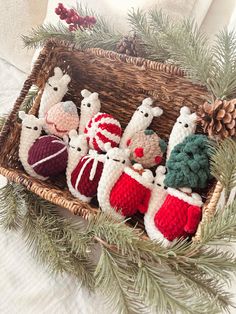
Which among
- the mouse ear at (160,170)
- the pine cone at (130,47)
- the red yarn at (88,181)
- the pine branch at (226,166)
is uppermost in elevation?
the pine cone at (130,47)

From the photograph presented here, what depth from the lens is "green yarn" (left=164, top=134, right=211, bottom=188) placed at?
0.69 m

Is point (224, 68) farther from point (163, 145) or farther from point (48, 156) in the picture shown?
point (48, 156)

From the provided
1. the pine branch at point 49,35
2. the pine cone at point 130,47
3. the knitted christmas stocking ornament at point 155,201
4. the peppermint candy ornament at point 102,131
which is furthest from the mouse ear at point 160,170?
the pine branch at point 49,35

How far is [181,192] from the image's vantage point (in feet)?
2.31

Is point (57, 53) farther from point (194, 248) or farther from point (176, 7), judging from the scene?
point (194, 248)

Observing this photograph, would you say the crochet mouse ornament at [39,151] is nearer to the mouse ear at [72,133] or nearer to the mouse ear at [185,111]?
the mouse ear at [72,133]

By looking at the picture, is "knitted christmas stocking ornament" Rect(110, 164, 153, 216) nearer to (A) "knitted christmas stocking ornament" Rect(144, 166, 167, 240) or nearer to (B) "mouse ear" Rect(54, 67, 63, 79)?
(A) "knitted christmas stocking ornament" Rect(144, 166, 167, 240)

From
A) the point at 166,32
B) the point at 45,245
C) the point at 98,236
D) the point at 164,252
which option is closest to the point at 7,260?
the point at 45,245

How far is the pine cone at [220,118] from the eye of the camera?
2.09 feet

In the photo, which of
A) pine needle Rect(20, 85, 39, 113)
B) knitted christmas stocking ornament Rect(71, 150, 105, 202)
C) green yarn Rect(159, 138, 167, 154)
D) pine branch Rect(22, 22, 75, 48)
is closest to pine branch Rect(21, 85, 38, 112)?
A: pine needle Rect(20, 85, 39, 113)

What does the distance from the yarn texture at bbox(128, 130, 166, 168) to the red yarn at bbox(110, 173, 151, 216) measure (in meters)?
0.06

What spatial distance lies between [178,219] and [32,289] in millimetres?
277

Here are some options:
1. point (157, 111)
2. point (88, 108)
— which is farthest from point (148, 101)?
point (88, 108)

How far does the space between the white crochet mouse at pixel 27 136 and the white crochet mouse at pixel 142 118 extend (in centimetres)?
18
